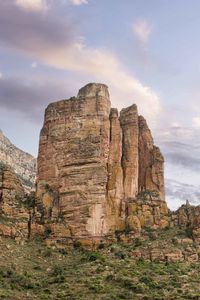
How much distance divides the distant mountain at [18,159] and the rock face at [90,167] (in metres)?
58.3

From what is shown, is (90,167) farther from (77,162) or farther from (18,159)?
(18,159)

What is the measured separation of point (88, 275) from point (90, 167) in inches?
869

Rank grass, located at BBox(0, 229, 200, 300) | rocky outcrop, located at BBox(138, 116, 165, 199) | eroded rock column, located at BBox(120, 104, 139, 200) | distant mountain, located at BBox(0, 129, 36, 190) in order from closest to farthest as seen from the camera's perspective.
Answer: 1. grass, located at BBox(0, 229, 200, 300)
2. eroded rock column, located at BBox(120, 104, 139, 200)
3. rocky outcrop, located at BBox(138, 116, 165, 199)
4. distant mountain, located at BBox(0, 129, 36, 190)

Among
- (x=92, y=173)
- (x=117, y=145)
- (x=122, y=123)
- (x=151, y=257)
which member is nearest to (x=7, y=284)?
(x=151, y=257)

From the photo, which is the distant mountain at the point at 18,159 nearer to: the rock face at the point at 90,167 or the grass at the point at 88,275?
the rock face at the point at 90,167

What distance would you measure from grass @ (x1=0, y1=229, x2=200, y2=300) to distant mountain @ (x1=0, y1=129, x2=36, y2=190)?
70582 mm

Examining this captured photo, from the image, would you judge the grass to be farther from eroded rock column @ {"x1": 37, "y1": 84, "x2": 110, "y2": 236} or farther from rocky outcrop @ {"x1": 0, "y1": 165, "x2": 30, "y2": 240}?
eroded rock column @ {"x1": 37, "y1": 84, "x2": 110, "y2": 236}

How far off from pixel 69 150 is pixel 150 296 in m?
32.3

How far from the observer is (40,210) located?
79.1 meters

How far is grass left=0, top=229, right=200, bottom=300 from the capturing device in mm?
54312

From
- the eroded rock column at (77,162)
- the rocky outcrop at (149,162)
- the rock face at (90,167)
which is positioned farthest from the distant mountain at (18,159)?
the rock face at (90,167)

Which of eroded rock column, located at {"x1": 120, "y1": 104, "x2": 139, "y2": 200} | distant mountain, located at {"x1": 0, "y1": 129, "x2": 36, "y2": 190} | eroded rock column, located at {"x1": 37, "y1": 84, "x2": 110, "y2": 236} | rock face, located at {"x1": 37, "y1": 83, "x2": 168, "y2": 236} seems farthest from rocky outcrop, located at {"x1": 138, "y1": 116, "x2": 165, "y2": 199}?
distant mountain, located at {"x1": 0, "y1": 129, "x2": 36, "y2": 190}

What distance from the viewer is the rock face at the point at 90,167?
78.2m

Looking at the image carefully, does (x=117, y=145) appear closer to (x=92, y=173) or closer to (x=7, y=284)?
(x=92, y=173)
